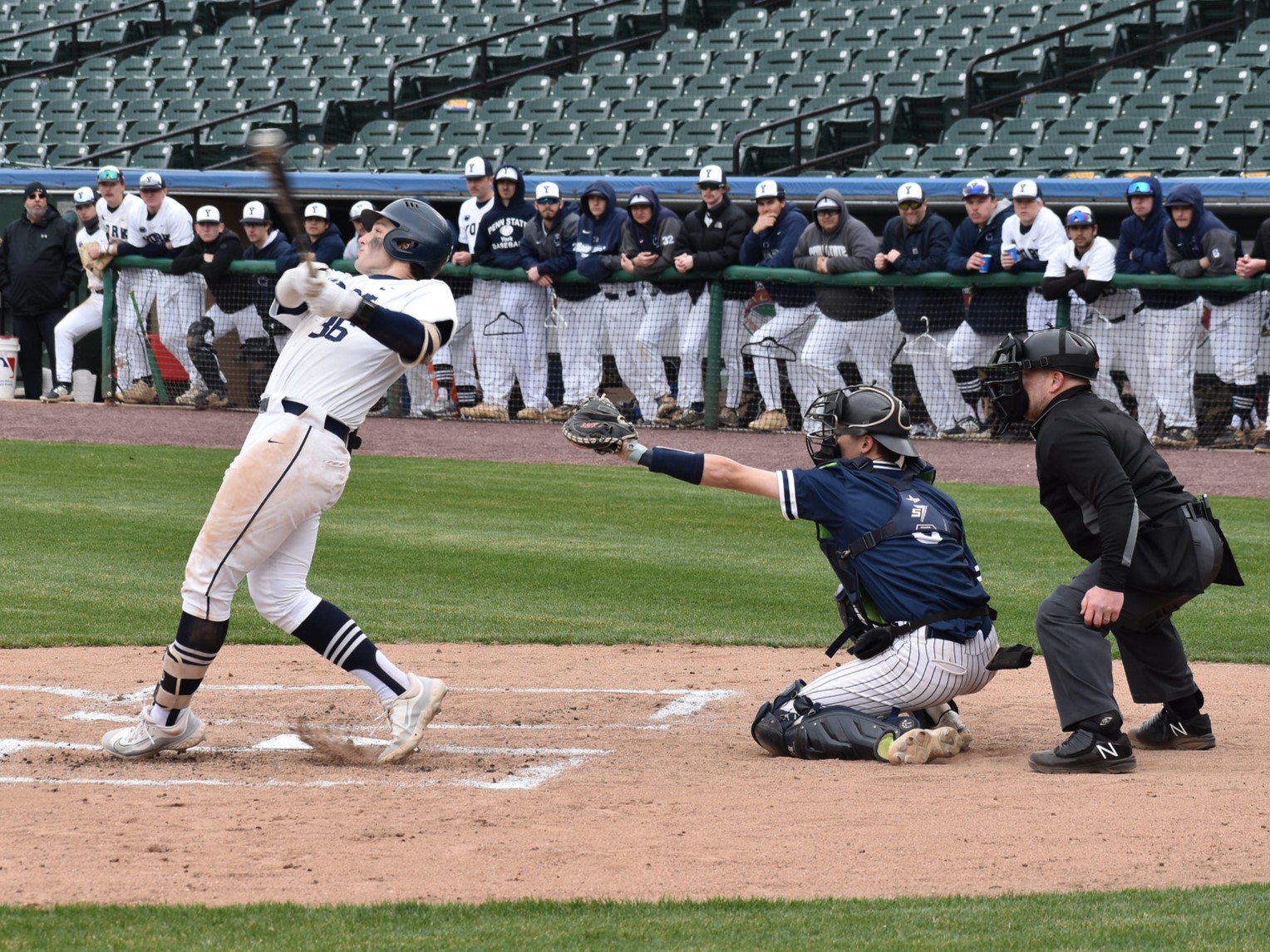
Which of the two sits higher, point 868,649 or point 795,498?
point 795,498

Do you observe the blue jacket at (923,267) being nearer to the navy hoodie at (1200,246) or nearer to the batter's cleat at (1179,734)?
the navy hoodie at (1200,246)

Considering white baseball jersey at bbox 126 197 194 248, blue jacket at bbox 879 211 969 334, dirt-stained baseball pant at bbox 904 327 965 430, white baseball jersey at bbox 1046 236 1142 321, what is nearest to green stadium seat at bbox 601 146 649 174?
white baseball jersey at bbox 126 197 194 248

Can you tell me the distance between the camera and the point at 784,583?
917cm

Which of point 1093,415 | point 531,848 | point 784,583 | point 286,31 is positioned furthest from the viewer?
point 286,31

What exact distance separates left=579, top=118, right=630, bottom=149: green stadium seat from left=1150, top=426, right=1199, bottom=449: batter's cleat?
8.18 metres

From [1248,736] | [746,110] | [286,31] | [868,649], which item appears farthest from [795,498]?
[286,31]

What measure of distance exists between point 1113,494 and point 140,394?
13.3m

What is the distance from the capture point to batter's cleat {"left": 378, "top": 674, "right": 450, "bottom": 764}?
17.7 feet

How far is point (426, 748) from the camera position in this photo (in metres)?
5.67

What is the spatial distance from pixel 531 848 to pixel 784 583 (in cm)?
505

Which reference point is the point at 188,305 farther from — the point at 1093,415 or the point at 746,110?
the point at 1093,415

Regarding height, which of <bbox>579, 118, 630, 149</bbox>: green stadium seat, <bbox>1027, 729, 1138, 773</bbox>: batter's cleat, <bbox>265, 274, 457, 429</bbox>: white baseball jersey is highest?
<bbox>265, 274, 457, 429</bbox>: white baseball jersey

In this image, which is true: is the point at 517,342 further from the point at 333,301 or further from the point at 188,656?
the point at 333,301

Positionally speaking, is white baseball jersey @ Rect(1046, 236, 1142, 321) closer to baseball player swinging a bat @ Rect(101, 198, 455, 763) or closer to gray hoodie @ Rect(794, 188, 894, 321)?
gray hoodie @ Rect(794, 188, 894, 321)
